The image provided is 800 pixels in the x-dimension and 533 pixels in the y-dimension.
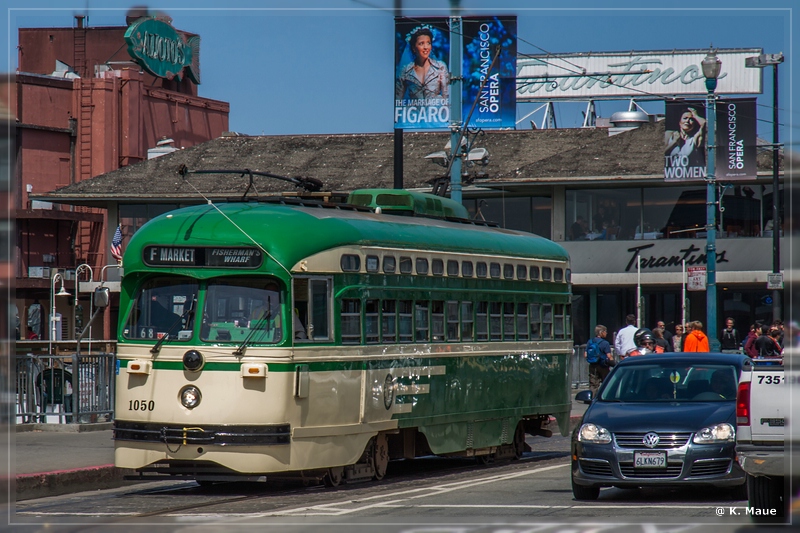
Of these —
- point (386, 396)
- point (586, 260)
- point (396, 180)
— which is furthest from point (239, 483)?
point (586, 260)

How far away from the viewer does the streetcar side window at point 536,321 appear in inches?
734

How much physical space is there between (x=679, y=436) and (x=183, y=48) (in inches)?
2168

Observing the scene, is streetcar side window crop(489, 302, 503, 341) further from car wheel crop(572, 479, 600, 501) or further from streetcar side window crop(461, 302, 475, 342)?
car wheel crop(572, 479, 600, 501)

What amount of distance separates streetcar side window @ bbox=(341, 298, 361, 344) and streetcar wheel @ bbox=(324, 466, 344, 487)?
1.37 metres

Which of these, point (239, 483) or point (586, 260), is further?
point (586, 260)

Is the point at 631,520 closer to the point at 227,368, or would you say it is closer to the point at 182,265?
the point at 227,368

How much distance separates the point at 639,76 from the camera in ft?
187

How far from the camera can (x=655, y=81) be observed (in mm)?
56625

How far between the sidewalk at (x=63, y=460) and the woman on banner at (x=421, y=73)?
7.89 meters

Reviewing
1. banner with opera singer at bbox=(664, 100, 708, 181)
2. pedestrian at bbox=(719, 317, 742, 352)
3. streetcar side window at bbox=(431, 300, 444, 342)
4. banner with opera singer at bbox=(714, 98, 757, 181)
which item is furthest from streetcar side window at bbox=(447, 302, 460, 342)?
pedestrian at bbox=(719, 317, 742, 352)

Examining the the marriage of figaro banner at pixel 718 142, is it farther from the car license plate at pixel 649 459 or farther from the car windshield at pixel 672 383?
the car license plate at pixel 649 459

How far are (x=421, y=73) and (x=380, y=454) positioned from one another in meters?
10.1

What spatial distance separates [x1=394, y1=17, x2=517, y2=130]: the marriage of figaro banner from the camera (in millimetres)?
23422

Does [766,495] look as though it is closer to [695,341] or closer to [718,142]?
[695,341]
